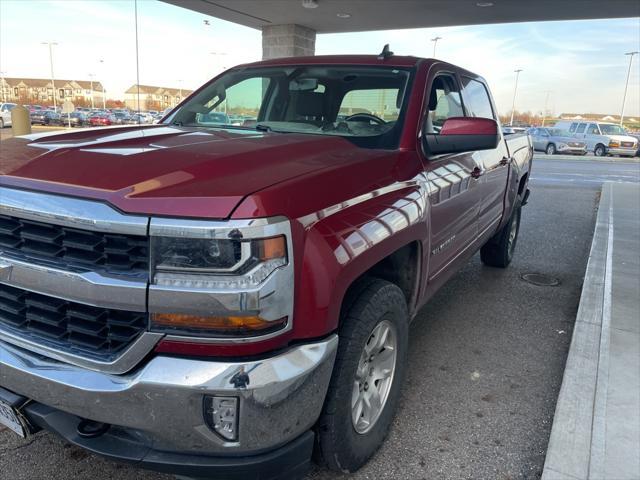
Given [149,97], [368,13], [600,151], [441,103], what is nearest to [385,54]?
[441,103]

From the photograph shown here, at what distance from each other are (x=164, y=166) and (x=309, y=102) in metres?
1.72

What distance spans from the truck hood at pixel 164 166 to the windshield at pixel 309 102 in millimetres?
580

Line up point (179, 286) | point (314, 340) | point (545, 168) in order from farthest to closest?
1. point (545, 168)
2. point (314, 340)
3. point (179, 286)

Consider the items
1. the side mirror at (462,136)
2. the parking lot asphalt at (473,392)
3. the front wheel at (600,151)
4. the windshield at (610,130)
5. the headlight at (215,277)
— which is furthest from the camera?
the windshield at (610,130)

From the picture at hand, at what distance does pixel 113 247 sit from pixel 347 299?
972 millimetres

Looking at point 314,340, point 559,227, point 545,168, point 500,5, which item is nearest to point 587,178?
point 545,168

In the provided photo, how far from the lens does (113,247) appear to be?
1.65 metres

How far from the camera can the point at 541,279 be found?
5.47 meters

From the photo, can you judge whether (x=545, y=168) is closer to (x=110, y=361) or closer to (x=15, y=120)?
(x=15, y=120)

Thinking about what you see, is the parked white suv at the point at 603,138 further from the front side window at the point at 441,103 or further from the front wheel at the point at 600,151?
the front side window at the point at 441,103

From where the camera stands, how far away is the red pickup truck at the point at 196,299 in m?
1.59

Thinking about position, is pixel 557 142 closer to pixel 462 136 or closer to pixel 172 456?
pixel 462 136

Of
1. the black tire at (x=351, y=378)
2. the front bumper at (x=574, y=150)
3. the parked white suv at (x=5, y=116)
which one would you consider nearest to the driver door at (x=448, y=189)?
the black tire at (x=351, y=378)

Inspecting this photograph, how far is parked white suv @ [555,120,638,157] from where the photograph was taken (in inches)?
1053
